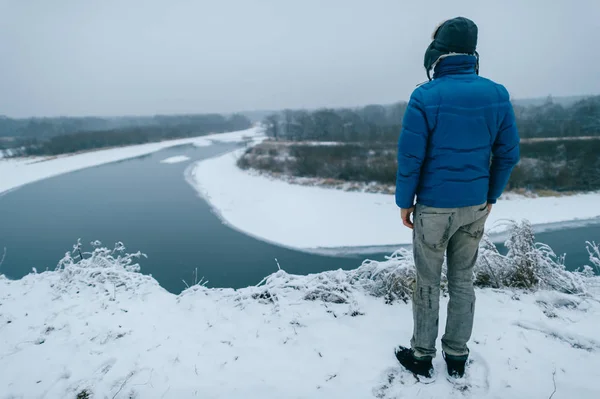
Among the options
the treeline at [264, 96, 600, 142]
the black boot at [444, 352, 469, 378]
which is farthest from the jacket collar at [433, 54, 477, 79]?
the treeline at [264, 96, 600, 142]

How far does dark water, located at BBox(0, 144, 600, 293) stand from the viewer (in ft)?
25.4

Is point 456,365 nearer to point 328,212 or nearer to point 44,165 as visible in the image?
point 328,212

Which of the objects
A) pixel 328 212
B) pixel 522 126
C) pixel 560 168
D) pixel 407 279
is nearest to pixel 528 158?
pixel 560 168

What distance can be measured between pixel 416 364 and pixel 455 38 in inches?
52.8

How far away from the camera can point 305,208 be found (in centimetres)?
1374

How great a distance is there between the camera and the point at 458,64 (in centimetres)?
118

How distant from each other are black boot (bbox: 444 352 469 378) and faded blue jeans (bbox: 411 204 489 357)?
2 centimetres

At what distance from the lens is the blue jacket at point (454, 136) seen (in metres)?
1.15

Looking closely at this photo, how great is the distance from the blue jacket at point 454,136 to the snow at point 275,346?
841mm

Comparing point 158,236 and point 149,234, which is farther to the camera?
point 149,234

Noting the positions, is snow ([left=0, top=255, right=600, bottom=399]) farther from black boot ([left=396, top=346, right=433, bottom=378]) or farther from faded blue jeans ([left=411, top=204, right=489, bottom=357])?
faded blue jeans ([left=411, top=204, right=489, bottom=357])

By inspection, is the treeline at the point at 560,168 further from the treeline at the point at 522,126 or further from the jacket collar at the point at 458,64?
the jacket collar at the point at 458,64

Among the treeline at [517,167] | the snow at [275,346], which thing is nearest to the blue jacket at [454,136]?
the snow at [275,346]

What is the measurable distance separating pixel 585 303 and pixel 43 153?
143 ft
